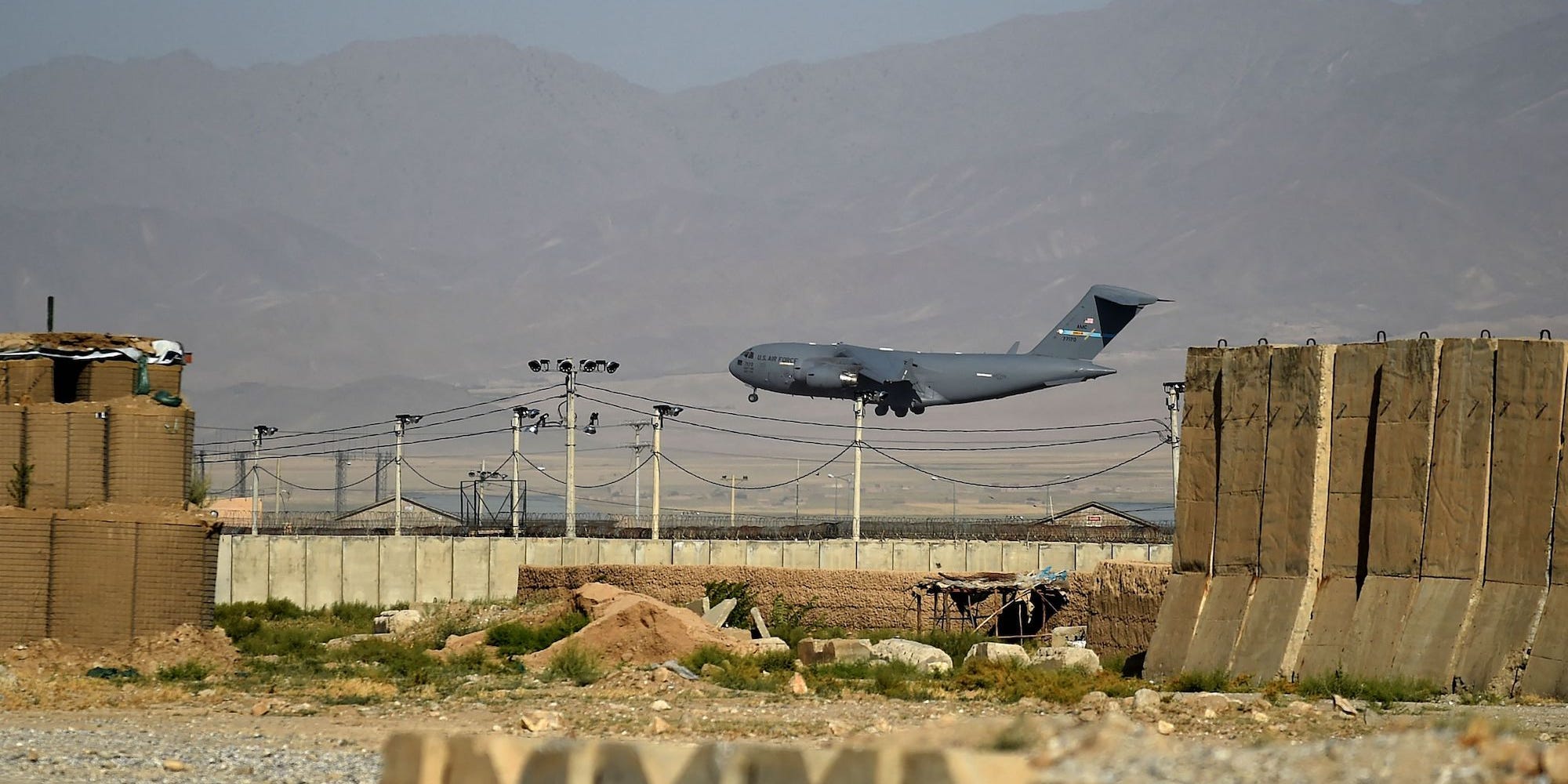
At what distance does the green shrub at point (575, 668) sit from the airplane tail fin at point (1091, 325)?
68354 millimetres

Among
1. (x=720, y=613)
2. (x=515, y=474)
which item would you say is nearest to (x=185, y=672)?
(x=720, y=613)

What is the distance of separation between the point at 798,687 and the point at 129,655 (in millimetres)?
8627

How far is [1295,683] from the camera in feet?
66.2

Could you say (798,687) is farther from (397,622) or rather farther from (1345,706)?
(397,622)

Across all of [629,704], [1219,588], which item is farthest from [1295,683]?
[629,704]

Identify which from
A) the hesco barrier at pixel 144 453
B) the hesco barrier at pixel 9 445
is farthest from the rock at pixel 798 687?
the hesco barrier at pixel 9 445

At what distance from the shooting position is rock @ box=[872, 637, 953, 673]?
969 inches

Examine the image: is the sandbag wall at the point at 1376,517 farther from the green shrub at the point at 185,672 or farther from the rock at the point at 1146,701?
the green shrub at the point at 185,672

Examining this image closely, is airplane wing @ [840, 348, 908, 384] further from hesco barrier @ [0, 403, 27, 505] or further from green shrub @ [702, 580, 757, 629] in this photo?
hesco barrier @ [0, 403, 27, 505]

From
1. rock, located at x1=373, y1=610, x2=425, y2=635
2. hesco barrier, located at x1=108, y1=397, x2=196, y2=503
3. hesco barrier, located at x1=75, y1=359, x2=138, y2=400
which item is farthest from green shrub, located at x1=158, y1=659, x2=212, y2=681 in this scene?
rock, located at x1=373, y1=610, x2=425, y2=635

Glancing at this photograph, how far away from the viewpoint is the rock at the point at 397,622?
35156 millimetres

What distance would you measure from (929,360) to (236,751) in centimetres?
7641

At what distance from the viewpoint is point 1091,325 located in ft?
300

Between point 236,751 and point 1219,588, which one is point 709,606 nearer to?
point 1219,588
